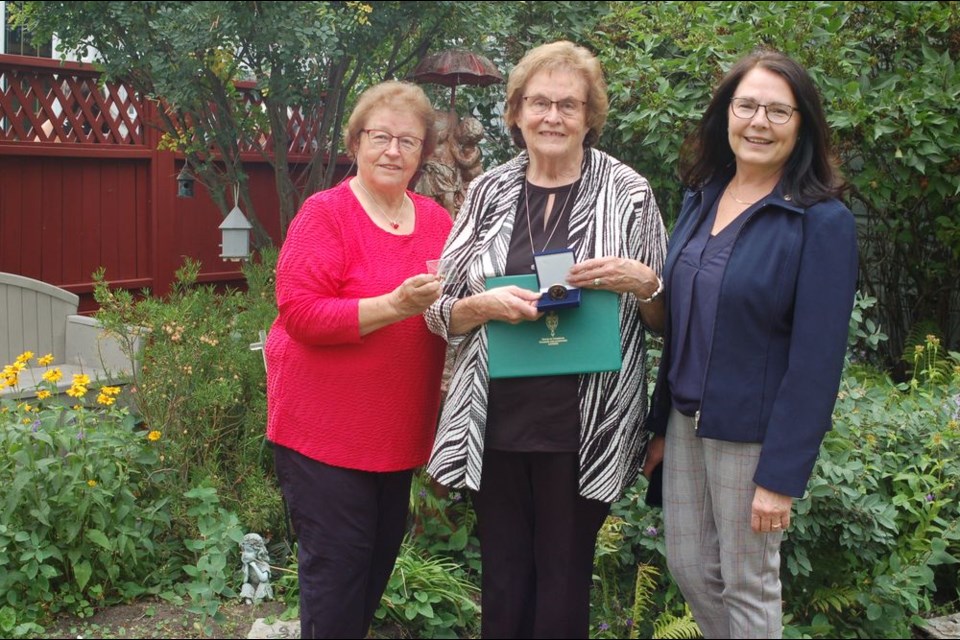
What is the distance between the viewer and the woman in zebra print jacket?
2.61 m

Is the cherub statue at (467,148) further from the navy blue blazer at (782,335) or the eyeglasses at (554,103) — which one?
the navy blue blazer at (782,335)

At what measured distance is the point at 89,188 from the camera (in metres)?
7.99

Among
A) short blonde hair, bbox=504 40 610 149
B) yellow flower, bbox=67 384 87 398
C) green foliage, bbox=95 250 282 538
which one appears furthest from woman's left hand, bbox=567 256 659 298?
yellow flower, bbox=67 384 87 398

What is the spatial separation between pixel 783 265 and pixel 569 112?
710 millimetres

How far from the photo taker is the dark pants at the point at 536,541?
2668 mm

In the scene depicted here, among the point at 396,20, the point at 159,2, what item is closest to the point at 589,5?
the point at 396,20

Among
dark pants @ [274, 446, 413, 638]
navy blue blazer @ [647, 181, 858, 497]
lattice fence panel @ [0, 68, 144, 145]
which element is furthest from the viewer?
lattice fence panel @ [0, 68, 144, 145]

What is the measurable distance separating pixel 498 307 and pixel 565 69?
678 millimetres

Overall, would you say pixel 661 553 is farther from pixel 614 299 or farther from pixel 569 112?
pixel 569 112

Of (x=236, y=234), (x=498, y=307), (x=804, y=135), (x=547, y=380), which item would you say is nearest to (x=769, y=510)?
(x=547, y=380)

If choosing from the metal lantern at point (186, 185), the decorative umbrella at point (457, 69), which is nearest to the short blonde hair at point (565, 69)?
the decorative umbrella at point (457, 69)

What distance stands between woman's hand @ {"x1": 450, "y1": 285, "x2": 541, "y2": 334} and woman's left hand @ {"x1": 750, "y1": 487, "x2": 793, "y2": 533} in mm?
704

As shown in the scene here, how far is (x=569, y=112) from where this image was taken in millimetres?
2643

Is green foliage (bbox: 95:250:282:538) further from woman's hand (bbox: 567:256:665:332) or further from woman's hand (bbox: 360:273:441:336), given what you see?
woman's hand (bbox: 567:256:665:332)
